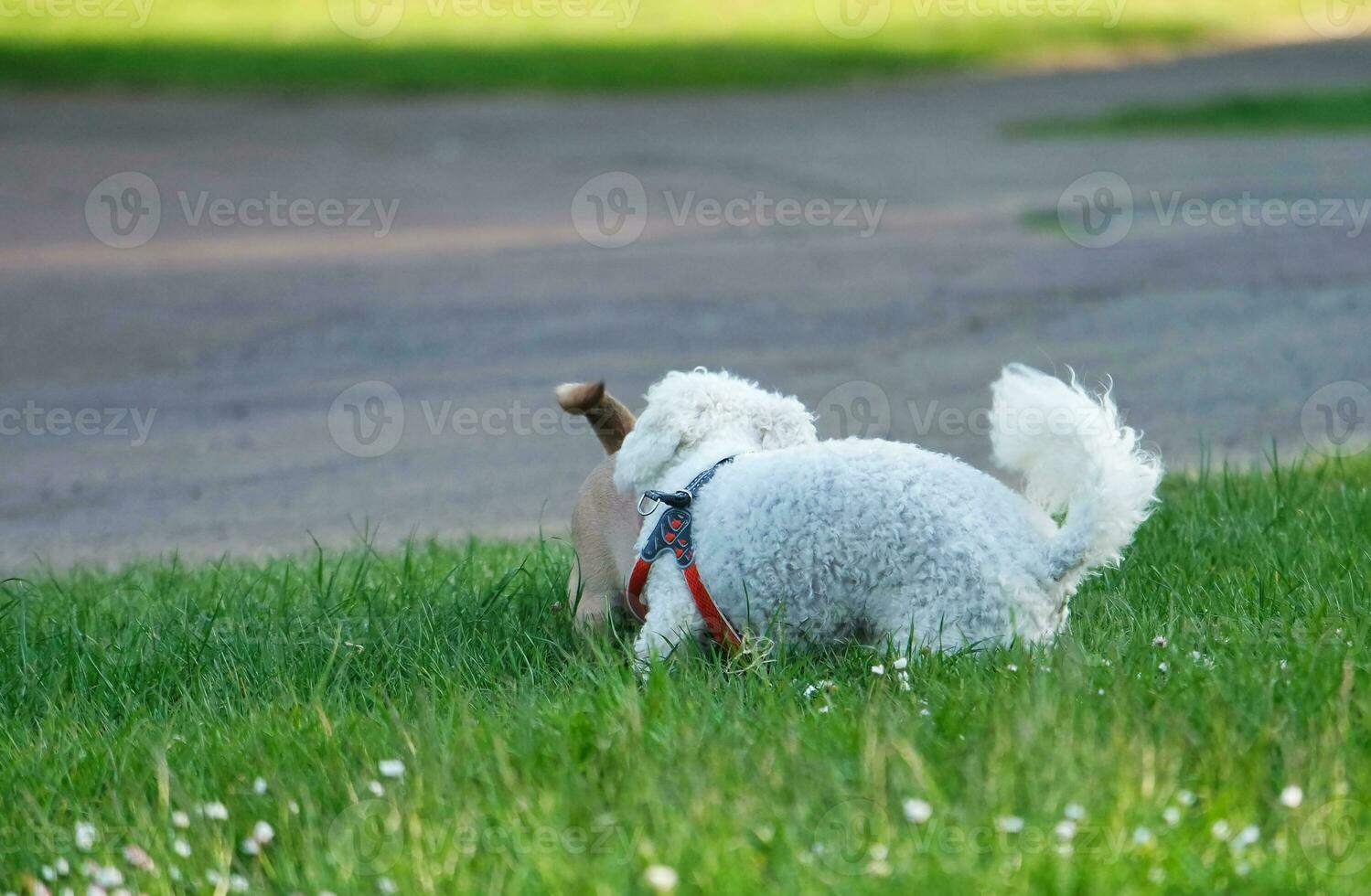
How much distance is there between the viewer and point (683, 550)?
3.71m

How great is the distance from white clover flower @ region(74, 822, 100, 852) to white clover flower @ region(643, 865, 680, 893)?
112 cm

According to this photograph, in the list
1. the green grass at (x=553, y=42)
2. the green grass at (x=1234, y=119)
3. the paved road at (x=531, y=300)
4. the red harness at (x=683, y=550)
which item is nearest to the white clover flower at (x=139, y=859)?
the red harness at (x=683, y=550)

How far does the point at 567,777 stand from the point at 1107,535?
1.29m

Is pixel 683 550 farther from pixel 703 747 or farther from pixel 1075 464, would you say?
pixel 1075 464

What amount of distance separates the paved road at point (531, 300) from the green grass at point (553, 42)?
12.2 ft

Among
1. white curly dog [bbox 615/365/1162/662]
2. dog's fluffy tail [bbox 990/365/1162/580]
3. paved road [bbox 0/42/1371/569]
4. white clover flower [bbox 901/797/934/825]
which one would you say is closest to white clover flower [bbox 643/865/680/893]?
white clover flower [bbox 901/797/934/825]

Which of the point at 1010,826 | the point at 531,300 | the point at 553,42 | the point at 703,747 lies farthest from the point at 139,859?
the point at 553,42

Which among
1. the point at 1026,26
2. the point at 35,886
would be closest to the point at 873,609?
the point at 35,886

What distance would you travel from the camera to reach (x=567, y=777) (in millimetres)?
3004

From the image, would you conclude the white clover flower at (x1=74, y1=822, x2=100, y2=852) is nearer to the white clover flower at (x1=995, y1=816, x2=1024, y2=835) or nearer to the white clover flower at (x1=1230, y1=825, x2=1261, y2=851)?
the white clover flower at (x1=995, y1=816, x2=1024, y2=835)

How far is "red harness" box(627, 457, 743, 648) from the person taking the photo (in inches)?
145

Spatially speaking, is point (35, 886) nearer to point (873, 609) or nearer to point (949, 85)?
point (873, 609)

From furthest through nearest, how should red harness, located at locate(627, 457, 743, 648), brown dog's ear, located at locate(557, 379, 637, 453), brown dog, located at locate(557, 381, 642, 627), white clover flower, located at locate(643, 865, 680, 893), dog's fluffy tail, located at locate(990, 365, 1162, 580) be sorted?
1. brown dog's ear, located at locate(557, 379, 637, 453)
2. brown dog, located at locate(557, 381, 642, 627)
3. red harness, located at locate(627, 457, 743, 648)
4. dog's fluffy tail, located at locate(990, 365, 1162, 580)
5. white clover flower, located at locate(643, 865, 680, 893)

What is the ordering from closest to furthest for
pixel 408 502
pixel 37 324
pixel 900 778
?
pixel 900 778
pixel 408 502
pixel 37 324
